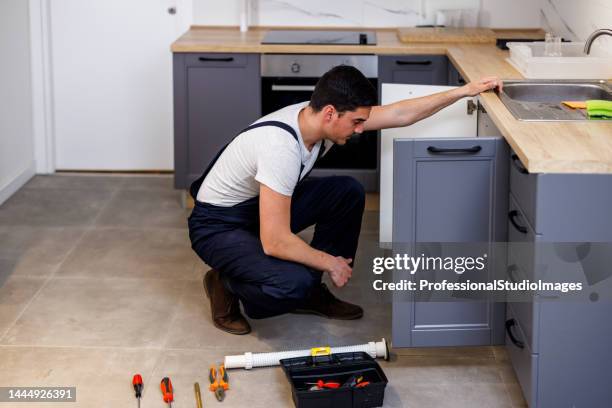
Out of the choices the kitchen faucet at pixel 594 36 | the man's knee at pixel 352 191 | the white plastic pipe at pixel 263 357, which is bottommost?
the white plastic pipe at pixel 263 357

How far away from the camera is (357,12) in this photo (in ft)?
18.4

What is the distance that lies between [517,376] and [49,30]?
11.5ft

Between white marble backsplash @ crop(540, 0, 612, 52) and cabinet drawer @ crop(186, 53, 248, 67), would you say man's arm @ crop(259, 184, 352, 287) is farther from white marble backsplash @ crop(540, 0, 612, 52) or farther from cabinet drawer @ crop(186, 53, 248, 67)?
cabinet drawer @ crop(186, 53, 248, 67)

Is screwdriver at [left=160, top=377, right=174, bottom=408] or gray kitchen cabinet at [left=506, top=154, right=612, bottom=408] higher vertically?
gray kitchen cabinet at [left=506, top=154, right=612, bottom=408]

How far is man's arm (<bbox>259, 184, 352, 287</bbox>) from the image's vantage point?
11.1 feet

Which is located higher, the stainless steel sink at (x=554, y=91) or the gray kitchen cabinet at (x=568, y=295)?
the stainless steel sink at (x=554, y=91)

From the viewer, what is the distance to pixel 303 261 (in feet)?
11.5

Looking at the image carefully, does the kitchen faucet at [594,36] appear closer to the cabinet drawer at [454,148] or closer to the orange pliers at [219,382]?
the cabinet drawer at [454,148]

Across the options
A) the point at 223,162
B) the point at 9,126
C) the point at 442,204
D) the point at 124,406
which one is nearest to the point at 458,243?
the point at 442,204

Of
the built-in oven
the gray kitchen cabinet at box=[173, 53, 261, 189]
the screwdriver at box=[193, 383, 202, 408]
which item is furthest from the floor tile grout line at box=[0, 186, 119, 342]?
the built-in oven

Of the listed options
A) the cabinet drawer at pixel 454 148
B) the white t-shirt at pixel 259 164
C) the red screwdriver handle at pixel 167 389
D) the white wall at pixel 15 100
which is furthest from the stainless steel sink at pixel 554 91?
the white wall at pixel 15 100

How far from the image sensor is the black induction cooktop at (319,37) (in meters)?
5.14

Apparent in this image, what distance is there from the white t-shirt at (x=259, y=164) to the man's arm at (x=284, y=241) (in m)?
0.04

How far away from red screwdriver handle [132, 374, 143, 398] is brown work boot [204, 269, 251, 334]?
21.2 inches
